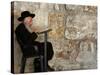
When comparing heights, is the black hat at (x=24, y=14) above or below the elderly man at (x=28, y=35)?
above

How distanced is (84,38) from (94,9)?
0.40m

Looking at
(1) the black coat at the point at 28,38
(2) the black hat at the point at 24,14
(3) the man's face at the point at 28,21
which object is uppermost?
(2) the black hat at the point at 24,14

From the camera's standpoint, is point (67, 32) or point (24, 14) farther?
point (67, 32)

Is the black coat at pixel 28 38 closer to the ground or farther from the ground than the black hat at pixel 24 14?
closer to the ground

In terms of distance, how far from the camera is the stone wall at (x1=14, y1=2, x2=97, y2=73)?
258cm

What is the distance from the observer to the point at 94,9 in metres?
2.87

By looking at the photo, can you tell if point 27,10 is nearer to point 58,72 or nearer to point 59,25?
point 59,25

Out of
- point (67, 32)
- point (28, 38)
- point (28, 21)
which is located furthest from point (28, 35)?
point (67, 32)

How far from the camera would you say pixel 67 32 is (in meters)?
2.74

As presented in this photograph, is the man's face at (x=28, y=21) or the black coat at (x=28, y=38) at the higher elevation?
the man's face at (x=28, y=21)

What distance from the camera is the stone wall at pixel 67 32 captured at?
8.45 feet

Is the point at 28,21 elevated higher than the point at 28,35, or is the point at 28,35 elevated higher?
the point at 28,21

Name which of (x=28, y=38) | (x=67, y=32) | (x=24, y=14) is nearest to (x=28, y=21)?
(x=24, y=14)

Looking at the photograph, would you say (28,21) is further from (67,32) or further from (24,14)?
(67,32)
